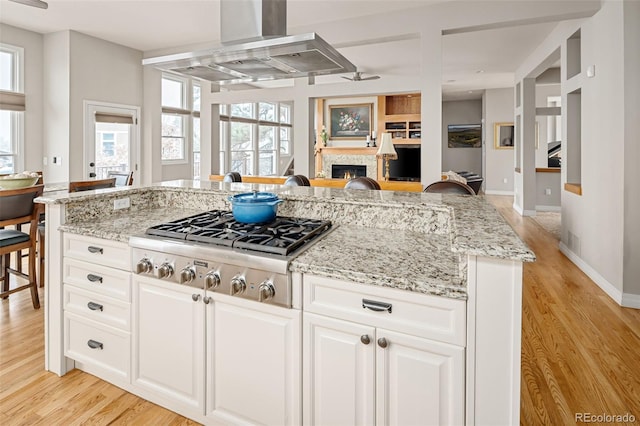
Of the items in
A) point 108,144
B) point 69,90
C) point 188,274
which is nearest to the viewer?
point 188,274

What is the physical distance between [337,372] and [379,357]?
0.57 feet

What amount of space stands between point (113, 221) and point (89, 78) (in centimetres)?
458

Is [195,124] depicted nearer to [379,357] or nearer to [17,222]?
[17,222]

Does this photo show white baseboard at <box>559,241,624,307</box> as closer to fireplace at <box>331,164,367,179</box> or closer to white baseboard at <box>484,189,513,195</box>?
fireplace at <box>331,164,367,179</box>

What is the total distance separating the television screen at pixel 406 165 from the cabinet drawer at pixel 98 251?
30.4ft

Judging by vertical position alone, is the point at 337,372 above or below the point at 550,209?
below

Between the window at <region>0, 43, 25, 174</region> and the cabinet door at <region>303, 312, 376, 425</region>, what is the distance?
5.67 meters

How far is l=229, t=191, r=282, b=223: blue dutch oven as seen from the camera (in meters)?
1.90

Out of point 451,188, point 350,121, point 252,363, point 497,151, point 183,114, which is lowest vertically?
point 252,363

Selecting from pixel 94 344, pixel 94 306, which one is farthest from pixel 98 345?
pixel 94 306

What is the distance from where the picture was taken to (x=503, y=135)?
34.2 feet

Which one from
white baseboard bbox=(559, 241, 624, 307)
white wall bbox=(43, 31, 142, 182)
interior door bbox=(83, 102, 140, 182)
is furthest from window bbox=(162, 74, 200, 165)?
white baseboard bbox=(559, 241, 624, 307)

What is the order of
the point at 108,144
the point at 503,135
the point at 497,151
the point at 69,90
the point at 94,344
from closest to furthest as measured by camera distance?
the point at 94,344
the point at 69,90
the point at 108,144
the point at 503,135
the point at 497,151

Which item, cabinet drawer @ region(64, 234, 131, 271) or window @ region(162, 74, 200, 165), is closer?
cabinet drawer @ region(64, 234, 131, 271)
